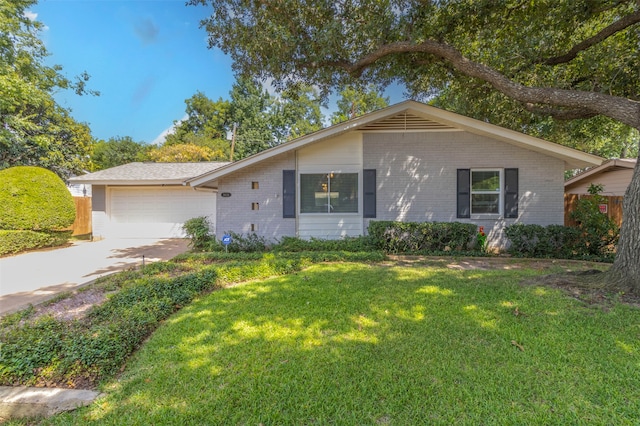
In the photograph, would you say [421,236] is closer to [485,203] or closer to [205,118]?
[485,203]

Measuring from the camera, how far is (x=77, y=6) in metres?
9.89

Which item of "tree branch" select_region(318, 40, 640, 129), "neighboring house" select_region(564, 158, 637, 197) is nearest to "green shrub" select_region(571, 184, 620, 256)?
"tree branch" select_region(318, 40, 640, 129)

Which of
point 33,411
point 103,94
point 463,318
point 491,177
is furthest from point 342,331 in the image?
point 103,94

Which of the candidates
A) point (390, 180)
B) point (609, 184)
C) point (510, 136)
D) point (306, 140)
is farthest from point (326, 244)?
point (609, 184)

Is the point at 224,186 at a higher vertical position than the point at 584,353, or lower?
higher

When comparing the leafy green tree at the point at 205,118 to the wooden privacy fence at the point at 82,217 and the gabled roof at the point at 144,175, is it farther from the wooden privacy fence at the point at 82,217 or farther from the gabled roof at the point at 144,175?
the wooden privacy fence at the point at 82,217

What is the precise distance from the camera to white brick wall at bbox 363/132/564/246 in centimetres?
827

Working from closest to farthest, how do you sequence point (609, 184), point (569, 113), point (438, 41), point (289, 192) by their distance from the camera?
point (569, 113) < point (438, 41) < point (289, 192) < point (609, 184)

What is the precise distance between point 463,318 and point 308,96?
2705cm

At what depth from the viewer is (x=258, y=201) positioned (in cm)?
890

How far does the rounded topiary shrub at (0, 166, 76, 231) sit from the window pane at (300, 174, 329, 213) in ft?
30.1

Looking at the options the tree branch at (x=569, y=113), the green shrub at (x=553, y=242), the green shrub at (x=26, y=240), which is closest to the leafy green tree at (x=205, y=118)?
the green shrub at (x=26, y=240)

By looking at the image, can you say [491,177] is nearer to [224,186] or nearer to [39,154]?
[224,186]

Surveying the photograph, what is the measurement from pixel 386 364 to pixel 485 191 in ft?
25.1
